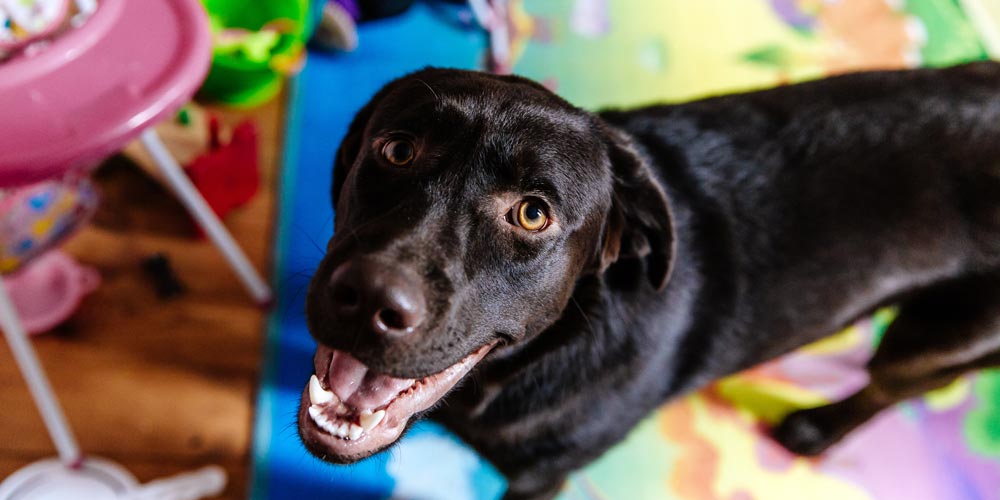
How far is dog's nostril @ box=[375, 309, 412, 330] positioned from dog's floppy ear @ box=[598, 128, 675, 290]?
51 centimetres

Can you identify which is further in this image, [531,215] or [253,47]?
[253,47]

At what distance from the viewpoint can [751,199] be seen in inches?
58.8

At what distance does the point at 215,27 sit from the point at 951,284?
7.81 feet

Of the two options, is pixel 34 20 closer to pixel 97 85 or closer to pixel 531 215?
pixel 97 85

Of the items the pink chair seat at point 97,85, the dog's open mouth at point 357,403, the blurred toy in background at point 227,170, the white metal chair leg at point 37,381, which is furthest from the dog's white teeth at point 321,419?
the blurred toy in background at point 227,170

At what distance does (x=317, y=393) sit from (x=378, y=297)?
13.2 inches

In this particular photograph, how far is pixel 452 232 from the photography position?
104 cm

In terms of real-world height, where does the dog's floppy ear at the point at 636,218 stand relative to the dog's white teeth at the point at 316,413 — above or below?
above

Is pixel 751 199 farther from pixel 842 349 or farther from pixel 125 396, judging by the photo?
pixel 125 396

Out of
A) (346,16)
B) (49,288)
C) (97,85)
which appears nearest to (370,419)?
(97,85)

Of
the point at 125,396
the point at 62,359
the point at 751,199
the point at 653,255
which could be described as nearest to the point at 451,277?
the point at 653,255

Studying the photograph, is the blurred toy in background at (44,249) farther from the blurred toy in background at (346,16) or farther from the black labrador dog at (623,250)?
the blurred toy in background at (346,16)

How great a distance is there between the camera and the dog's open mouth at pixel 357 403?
109 cm

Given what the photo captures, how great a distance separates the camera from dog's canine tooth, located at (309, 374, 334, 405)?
3.68 feet
